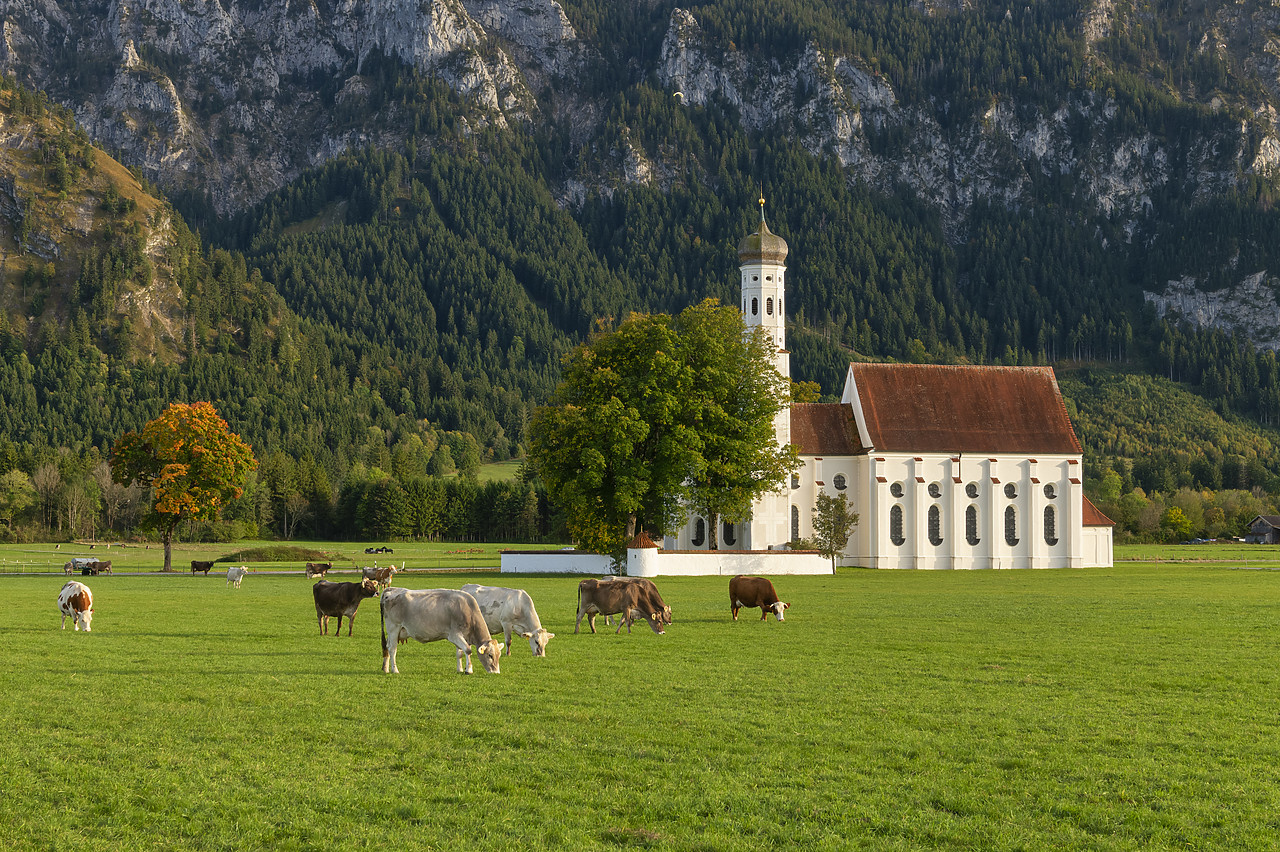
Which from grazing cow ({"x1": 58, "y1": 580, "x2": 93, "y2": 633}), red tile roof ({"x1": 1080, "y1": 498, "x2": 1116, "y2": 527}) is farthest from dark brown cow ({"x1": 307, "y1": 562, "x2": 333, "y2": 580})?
red tile roof ({"x1": 1080, "y1": 498, "x2": 1116, "y2": 527})

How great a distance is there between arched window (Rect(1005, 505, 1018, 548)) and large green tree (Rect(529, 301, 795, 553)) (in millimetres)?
23909

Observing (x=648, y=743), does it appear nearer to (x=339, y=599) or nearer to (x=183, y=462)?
(x=339, y=599)

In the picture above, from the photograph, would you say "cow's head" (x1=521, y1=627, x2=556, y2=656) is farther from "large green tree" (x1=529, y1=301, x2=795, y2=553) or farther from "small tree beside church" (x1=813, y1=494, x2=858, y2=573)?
"small tree beside church" (x1=813, y1=494, x2=858, y2=573)

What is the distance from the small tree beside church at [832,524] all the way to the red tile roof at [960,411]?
6859mm

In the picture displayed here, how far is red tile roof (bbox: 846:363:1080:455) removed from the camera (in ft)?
284

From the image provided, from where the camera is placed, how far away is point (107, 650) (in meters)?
24.3

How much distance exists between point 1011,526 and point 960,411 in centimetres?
920

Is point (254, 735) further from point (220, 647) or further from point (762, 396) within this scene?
point (762, 396)

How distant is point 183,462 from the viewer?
7206 centimetres

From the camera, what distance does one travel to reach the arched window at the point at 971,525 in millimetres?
86625

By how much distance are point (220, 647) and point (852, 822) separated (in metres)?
17.6

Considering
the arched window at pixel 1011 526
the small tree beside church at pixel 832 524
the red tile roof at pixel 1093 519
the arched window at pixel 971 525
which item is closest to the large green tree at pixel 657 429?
the small tree beside church at pixel 832 524

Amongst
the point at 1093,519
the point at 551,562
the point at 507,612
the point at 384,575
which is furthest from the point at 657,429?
the point at 507,612

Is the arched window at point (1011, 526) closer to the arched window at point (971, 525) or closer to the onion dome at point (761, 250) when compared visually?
the arched window at point (971, 525)
